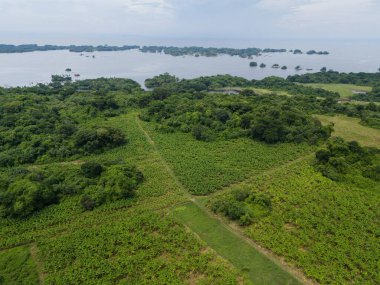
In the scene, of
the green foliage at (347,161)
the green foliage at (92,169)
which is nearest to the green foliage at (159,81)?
the green foliage at (92,169)

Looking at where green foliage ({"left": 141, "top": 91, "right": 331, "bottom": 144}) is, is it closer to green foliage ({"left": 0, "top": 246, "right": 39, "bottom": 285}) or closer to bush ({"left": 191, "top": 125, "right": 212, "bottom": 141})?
bush ({"left": 191, "top": 125, "right": 212, "bottom": 141})

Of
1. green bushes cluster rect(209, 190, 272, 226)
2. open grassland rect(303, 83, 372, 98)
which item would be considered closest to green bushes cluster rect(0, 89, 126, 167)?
green bushes cluster rect(209, 190, 272, 226)

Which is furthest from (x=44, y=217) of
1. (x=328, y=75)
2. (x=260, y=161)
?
(x=328, y=75)

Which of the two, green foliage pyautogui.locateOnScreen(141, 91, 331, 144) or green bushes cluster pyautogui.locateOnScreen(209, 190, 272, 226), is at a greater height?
green foliage pyautogui.locateOnScreen(141, 91, 331, 144)

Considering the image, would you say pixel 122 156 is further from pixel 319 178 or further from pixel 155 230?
pixel 319 178

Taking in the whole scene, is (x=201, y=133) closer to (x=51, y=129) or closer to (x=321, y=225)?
(x=321, y=225)

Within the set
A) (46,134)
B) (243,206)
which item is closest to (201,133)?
A: (243,206)

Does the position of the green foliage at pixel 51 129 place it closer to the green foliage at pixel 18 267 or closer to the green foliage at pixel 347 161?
the green foliage at pixel 18 267
